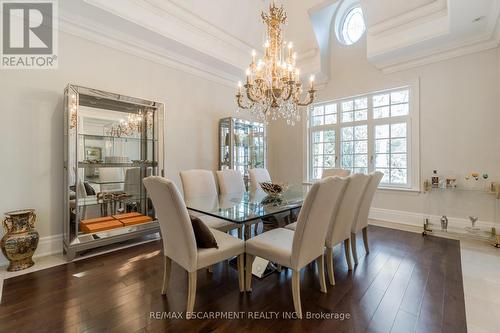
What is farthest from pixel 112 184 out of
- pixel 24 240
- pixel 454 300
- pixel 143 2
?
pixel 454 300

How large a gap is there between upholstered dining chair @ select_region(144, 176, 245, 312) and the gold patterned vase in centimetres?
169

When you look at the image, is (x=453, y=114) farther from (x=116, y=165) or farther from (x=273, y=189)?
(x=116, y=165)

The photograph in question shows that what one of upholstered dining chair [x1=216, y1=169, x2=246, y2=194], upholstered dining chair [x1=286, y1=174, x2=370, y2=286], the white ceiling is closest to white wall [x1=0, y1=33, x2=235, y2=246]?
the white ceiling

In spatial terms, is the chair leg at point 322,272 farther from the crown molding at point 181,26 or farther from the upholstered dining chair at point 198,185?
the crown molding at point 181,26

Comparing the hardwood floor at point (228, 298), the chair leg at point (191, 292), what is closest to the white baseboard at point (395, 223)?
the hardwood floor at point (228, 298)

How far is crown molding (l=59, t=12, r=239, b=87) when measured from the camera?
291cm

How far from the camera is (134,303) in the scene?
6.15 ft

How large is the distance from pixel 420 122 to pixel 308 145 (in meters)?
2.12

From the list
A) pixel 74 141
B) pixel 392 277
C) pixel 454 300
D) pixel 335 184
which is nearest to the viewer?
pixel 335 184

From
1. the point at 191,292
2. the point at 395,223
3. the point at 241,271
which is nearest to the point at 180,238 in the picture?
the point at 191,292

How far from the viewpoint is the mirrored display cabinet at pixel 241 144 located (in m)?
4.62

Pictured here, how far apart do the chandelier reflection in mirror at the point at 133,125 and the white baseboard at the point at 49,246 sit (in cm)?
146

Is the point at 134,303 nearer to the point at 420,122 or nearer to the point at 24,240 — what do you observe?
the point at 24,240

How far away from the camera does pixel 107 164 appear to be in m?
3.14
